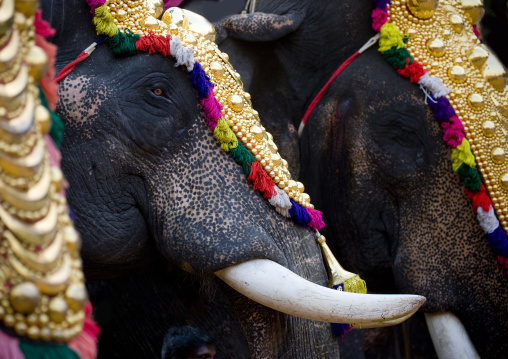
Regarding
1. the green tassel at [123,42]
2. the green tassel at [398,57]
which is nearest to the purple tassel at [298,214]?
the green tassel at [123,42]

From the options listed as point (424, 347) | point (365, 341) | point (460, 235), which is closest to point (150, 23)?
point (460, 235)

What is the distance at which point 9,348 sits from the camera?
0.76 metres

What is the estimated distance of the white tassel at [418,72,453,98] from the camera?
214 centimetres

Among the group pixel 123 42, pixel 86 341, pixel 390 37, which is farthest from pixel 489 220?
pixel 86 341

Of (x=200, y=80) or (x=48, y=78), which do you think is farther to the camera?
(x=200, y=80)

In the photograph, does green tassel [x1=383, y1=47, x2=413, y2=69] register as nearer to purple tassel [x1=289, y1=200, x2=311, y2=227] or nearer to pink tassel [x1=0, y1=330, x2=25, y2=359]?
purple tassel [x1=289, y1=200, x2=311, y2=227]

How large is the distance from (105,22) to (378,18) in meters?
1.01

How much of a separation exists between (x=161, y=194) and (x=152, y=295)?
64cm

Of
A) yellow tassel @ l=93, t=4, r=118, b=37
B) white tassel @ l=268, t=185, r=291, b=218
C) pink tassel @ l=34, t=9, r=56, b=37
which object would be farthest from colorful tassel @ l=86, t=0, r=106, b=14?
pink tassel @ l=34, t=9, r=56, b=37

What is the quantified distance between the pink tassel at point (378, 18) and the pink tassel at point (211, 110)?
2.95 feet

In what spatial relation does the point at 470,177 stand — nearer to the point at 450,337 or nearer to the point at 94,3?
the point at 450,337

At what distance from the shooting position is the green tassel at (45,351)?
2.53 feet

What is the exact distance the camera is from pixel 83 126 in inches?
58.9

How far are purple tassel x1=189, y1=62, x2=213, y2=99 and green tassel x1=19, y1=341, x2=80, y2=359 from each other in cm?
81
